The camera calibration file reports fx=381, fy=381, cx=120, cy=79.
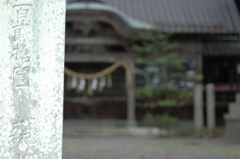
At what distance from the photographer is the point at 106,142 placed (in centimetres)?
1131

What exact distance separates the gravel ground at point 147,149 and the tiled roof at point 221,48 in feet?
11.7

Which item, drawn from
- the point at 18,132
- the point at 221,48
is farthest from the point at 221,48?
the point at 18,132

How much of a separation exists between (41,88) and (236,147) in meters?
8.72

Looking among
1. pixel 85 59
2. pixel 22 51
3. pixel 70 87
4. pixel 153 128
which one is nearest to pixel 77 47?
pixel 85 59

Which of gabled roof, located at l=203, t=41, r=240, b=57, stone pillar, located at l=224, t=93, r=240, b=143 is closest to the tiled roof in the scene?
gabled roof, located at l=203, t=41, r=240, b=57

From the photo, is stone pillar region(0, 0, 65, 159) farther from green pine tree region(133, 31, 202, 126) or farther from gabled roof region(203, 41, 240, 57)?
gabled roof region(203, 41, 240, 57)

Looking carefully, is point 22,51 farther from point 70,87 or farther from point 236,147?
point 70,87

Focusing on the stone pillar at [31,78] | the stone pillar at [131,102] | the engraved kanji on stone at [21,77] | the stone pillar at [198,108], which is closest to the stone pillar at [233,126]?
the stone pillar at [198,108]

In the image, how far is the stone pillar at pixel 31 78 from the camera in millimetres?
2723

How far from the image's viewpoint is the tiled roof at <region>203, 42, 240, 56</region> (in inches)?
556

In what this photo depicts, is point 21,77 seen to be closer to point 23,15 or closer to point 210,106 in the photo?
point 23,15

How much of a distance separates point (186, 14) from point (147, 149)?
6.69 meters

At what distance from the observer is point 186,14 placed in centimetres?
1448

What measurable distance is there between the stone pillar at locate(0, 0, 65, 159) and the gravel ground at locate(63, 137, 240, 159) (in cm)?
553
